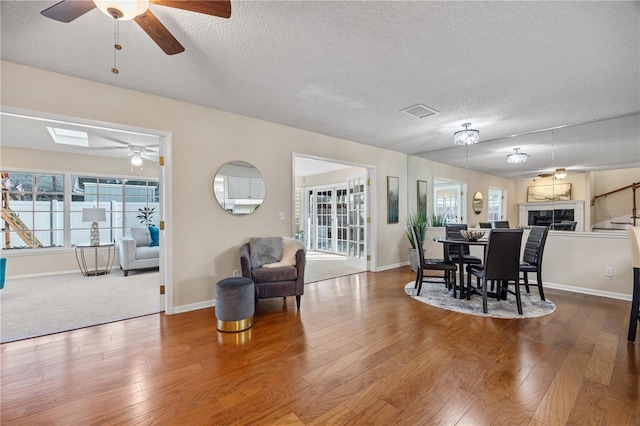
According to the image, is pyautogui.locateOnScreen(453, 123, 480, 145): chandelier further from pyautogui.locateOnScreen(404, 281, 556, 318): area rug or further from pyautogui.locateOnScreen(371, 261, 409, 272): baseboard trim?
pyautogui.locateOnScreen(371, 261, 409, 272): baseboard trim

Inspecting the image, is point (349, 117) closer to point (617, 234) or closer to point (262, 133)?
point (262, 133)

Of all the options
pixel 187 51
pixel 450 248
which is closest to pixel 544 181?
pixel 450 248

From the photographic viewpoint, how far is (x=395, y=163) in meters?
5.89

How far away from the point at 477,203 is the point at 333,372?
4.76 m

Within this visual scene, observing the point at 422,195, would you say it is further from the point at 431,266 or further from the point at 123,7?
the point at 123,7

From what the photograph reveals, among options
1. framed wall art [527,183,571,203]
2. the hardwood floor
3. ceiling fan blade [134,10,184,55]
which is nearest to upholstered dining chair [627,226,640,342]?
the hardwood floor

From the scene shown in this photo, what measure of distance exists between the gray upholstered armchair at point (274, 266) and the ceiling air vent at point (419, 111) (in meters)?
2.30

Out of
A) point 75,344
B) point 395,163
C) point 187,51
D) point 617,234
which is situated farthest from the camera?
point 395,163

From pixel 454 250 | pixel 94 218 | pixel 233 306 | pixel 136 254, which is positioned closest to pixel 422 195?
pixel 454 250

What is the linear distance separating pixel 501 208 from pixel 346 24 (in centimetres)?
462

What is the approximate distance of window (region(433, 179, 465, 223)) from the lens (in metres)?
5.67

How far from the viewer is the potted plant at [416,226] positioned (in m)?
5.40

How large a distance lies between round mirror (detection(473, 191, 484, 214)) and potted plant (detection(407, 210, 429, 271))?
0.96 m

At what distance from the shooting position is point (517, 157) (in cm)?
477
